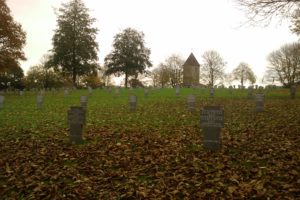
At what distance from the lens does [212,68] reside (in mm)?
74438

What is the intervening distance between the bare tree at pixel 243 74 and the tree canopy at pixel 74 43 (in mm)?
54982

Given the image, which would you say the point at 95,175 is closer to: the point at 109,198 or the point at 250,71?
the point at 109,198

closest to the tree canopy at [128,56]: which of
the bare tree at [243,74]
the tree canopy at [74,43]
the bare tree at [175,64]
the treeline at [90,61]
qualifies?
the treeline at [90,61]

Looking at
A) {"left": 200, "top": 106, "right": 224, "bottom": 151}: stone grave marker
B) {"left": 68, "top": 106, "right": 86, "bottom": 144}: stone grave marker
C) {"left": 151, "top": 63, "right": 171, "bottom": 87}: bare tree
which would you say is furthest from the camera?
{"left": 151, "top": 63, "right": 171, "bottom": 87}: bare tree

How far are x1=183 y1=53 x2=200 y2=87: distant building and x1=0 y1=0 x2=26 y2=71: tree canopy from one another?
147ft

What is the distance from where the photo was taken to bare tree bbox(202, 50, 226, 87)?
Answer: 7406 centimetres

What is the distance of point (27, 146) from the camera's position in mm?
9492

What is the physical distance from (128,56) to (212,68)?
75.3 feet

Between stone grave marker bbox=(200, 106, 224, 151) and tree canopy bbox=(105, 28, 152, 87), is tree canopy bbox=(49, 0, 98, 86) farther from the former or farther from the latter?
stone grave marker bbox=(200, 106, 224, 151)

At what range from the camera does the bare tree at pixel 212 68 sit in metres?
74.1

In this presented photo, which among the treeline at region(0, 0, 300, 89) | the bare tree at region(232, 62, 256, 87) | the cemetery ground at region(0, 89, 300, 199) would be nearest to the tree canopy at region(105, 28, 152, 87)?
the treeline at region(0, 0, 300, 89)

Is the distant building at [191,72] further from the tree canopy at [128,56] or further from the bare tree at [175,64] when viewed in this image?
the tree canopy at [128,56]

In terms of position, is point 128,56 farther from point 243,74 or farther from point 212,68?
point 243,74

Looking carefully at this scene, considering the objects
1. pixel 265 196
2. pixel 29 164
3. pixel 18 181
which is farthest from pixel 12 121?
pixel 265 196
